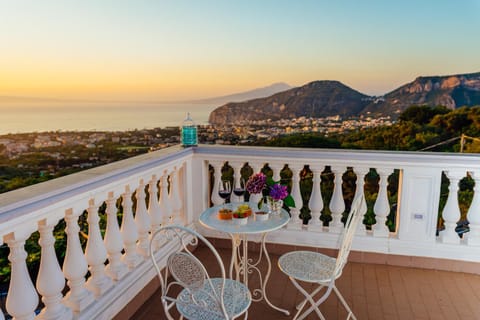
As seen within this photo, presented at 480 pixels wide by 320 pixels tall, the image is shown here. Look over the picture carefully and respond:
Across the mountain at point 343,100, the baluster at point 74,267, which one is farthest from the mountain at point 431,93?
the baluster at point 74,267

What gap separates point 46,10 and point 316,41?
412cm

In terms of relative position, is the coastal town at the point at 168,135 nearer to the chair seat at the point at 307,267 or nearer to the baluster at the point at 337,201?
the baluster at the point at 337,201

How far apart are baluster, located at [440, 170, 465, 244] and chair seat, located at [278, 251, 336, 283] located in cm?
152

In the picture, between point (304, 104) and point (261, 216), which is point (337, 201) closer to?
point (261, 216)

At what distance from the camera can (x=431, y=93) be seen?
24.1 ft

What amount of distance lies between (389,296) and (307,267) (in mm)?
1013

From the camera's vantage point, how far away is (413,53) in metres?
6.36

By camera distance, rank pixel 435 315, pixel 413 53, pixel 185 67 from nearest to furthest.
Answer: pixel 435 315, pixel 185 67, pixel 413 53

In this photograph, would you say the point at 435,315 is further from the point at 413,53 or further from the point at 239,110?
the point at 413,53

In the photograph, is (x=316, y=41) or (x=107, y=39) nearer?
(x=107, y=39)

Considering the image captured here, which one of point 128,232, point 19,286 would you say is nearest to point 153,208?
point 128,232

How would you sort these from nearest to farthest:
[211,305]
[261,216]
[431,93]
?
[211,305] < [261,216] < [431,93]

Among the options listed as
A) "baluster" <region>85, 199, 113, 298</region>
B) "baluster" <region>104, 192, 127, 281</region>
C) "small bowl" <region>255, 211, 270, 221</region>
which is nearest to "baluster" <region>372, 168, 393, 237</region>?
"small bowl" <region>255, 211, 270, 221</region>

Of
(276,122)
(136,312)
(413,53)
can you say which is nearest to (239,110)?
(276,122)
